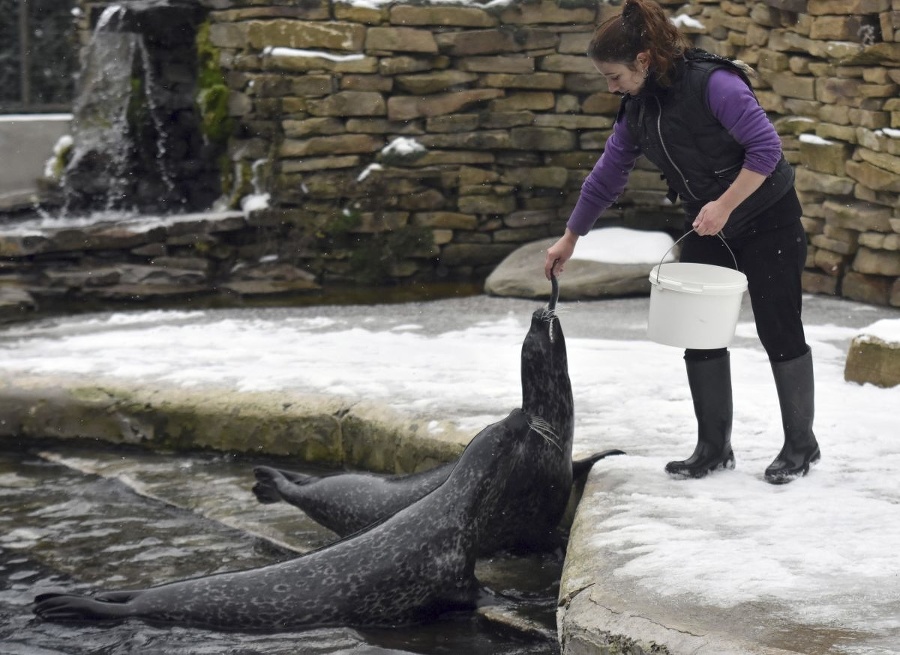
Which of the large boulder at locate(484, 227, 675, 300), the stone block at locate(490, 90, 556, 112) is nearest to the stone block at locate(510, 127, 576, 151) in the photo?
the stone block at locate(490, 90, 556, 112)

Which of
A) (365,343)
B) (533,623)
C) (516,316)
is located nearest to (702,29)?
(516,316)

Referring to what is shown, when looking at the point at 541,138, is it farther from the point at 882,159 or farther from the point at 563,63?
the point at 882,159

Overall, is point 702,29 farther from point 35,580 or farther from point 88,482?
point 35,580

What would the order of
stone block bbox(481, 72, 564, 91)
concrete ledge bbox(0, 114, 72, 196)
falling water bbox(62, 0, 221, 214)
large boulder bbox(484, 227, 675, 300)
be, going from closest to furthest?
large boulder bbox(484, 227, 675, 300)
stone block bbox(481, 72, 564, 91)
falling water bbox(62, 0, 221, 214)
concrete ledge bbox(0, 114, 72, 196)

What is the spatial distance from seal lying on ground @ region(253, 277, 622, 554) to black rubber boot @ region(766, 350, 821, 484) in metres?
0.63

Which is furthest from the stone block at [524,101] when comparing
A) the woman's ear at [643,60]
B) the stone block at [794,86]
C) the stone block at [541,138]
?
the woman's ear at [643,60]

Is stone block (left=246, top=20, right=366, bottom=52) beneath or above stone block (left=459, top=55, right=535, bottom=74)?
above

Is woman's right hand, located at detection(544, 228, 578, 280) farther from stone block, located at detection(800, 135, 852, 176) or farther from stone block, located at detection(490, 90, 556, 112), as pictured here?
stone block, located at detection(490, 90, 556, 112)

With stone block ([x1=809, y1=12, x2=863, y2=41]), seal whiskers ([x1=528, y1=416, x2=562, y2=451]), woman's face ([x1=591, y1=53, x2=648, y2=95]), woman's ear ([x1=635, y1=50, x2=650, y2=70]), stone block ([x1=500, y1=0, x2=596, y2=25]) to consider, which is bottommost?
seal whiskers ([x1=528, y1=416, x2=562, y2=451])

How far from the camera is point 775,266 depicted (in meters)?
3.96

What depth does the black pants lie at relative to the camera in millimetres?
3957

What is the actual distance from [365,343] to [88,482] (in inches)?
81.4

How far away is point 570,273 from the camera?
28.3 ft

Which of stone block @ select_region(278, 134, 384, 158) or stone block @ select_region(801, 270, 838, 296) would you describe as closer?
stone block @ select_region(801, 270, 838, 296)
